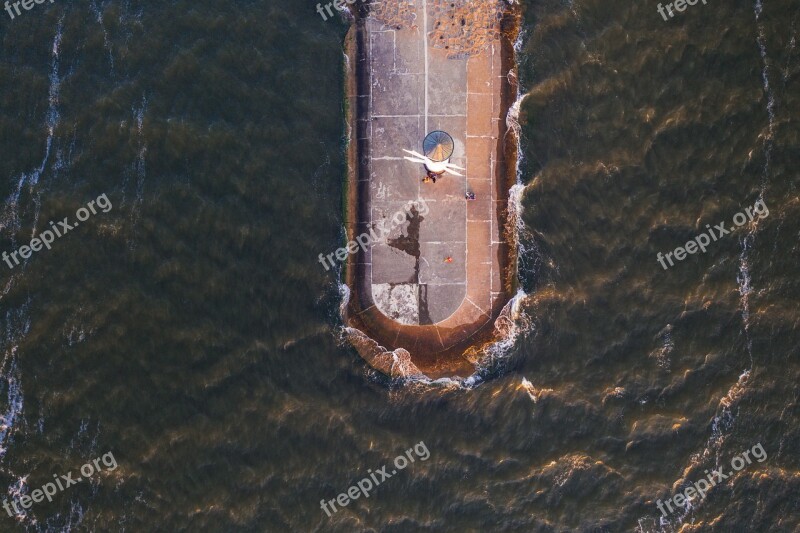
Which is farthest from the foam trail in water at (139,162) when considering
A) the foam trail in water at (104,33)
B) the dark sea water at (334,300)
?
the foam trail in water at (104,33)

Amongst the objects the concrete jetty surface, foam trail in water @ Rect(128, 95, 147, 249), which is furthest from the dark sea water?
the concrete jetty surface

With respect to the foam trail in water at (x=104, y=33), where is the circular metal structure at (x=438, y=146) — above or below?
below

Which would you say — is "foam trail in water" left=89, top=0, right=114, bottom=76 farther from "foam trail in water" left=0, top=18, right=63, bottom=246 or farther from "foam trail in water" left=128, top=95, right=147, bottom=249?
"foam trail in water" left=128, top=95, right=147, bottom=249

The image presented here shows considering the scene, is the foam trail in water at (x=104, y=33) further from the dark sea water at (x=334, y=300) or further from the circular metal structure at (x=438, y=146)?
the circular metal structure at (x=438, y=146)

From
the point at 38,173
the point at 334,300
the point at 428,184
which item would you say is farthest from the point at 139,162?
the point at 428,184

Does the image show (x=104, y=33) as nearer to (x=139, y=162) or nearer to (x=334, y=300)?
(x=139, y=162)

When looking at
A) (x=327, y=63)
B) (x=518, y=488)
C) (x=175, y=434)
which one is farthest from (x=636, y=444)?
(x=327, y=63)
